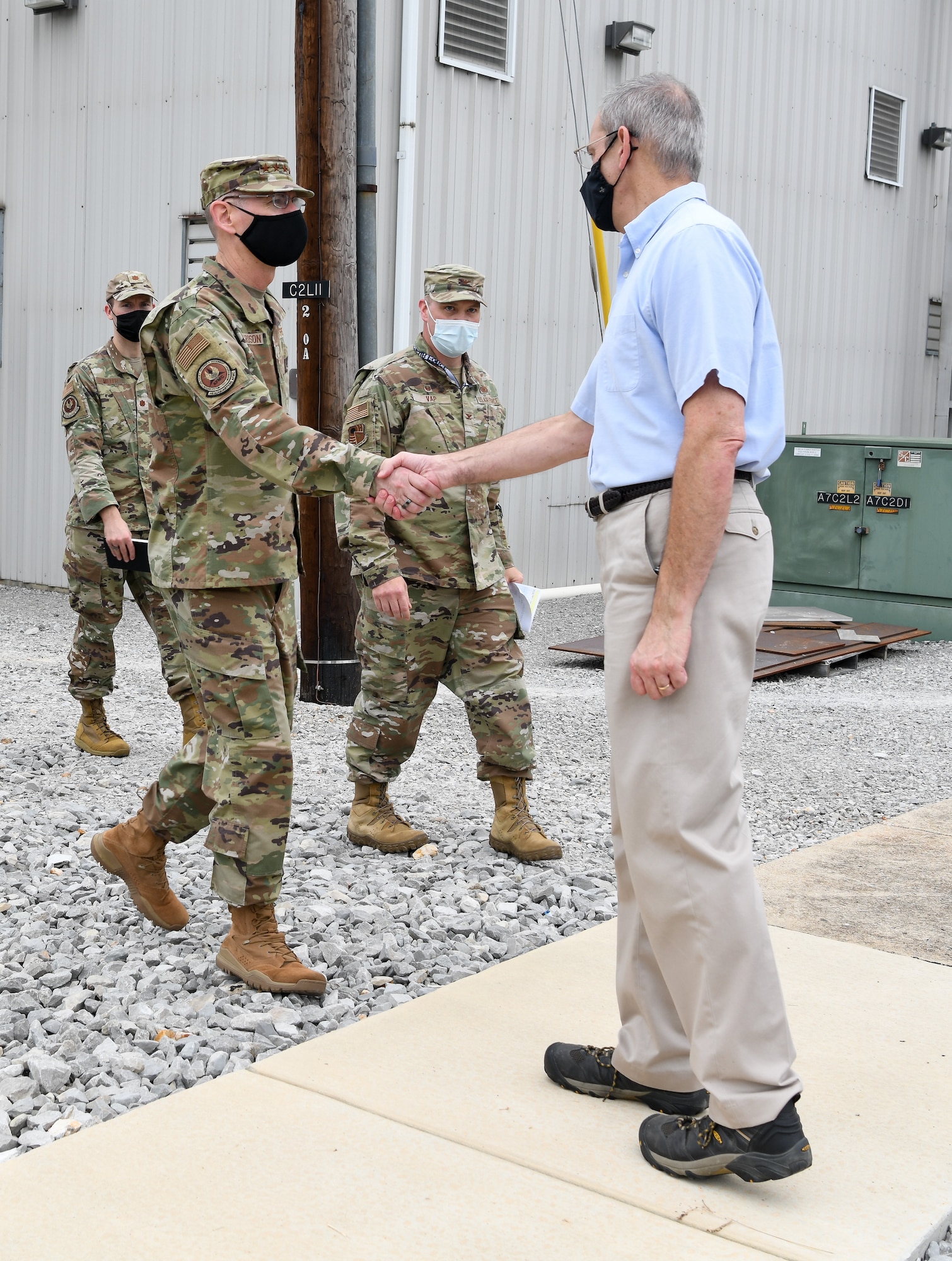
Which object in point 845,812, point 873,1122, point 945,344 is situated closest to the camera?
point 873,1122

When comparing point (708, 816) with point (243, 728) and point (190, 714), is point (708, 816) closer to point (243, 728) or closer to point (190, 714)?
point (243, 728)

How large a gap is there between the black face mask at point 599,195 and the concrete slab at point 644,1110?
1.78 metres

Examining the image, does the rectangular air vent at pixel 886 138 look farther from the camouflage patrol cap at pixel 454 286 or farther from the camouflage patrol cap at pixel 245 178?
the camouflage patrol cap at pixel 245 178

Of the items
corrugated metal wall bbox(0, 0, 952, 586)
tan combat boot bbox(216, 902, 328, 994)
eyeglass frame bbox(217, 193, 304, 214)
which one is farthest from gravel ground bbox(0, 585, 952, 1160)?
corrugated metal wall bbox(0, 0, 952, 586)

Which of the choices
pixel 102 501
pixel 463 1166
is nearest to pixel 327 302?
pixel 102 501

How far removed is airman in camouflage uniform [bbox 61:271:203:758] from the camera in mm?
6137

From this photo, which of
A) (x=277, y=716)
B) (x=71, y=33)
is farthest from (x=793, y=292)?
(x=277, y=716)

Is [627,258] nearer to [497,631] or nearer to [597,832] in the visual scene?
→ [497,631]

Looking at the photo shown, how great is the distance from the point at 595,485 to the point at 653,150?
64 cm

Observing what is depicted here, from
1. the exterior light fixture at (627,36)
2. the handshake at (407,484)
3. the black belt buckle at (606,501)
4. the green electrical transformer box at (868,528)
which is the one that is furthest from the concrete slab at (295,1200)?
the exterior light fixture at (627,36)

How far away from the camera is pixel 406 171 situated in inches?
417

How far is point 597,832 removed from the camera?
5301mm

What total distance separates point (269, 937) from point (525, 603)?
1.63 m

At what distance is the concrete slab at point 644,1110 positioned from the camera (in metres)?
2.47
